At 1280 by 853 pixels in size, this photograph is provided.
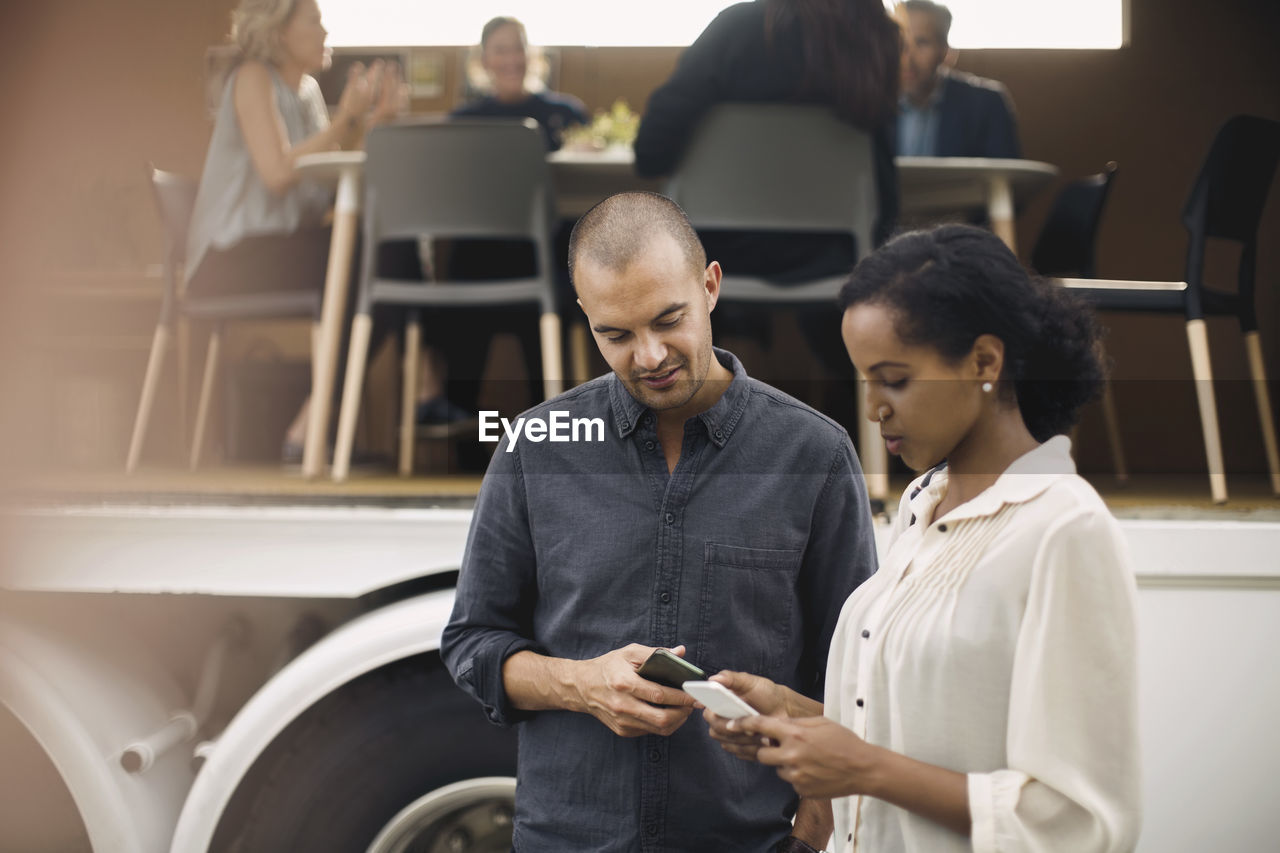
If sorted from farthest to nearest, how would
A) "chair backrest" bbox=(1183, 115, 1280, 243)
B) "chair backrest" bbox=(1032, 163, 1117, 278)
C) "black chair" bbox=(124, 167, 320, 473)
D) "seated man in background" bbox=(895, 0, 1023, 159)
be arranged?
"seated man in background" bbox=(895, 0, 1023, 159) < "chair backrest" bbox=(1032, 163, 1117, 278) < "black chair" bbox=(124, 167, 320, 473) < "chair backrest" bbox=(1183, 115, 1280, 243)

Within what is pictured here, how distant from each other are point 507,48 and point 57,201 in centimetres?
209

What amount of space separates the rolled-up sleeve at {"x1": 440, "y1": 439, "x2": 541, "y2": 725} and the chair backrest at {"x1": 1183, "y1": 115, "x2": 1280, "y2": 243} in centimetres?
139

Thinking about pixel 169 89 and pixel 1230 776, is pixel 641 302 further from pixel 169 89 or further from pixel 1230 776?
pixel 169 89

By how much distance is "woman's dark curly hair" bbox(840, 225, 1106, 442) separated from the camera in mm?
684

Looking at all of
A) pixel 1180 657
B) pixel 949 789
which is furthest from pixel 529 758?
pixel 1180 657

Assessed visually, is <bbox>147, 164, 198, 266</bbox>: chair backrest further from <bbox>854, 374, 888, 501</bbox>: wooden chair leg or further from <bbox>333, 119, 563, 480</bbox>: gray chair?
<bbox>854, 374, 888, 501</bbox>: wooden chair leg

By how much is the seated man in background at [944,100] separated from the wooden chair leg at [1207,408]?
1.09 metres

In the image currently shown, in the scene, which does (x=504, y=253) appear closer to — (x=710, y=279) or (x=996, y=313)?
(x=710, y=279)

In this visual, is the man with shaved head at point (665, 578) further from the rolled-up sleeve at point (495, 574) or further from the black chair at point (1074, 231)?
the black chair at point (1074, 231)

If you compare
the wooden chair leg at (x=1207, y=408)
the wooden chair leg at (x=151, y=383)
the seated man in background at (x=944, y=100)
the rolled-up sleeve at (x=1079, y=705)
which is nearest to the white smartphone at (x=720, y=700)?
the rolled-up sleeve at (x=1079, y=705)

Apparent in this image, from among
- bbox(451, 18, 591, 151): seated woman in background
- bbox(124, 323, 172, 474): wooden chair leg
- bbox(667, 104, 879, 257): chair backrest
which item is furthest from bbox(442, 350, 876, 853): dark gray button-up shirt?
bbox(451, 18, 591, 151): seated woman in background

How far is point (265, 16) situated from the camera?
205 centimetres

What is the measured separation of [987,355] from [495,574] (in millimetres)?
496

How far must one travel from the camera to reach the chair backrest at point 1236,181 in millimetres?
1692
